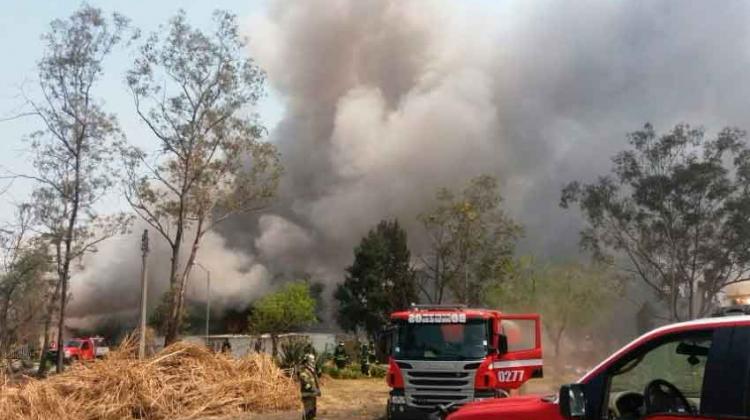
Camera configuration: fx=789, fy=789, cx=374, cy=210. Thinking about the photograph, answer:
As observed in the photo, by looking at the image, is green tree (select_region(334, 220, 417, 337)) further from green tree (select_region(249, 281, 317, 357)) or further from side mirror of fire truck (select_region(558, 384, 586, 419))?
side mirror of fire truck (select_region(558, 384, 586, 419))

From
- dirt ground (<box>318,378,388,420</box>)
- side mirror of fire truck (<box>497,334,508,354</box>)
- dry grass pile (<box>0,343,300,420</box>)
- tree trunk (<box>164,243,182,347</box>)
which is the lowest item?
dirt ground (<box>318,378,388,420</box>)

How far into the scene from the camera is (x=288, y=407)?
1541 cm

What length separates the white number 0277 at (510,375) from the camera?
470 inches

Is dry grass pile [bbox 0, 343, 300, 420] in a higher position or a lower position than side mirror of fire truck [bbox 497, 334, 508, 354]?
lower

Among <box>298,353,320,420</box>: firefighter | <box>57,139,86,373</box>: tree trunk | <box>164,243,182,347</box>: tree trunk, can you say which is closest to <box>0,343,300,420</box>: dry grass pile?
<box>298,353,320,420</box>: firefighter

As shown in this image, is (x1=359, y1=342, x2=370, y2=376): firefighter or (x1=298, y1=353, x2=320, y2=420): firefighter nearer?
(x1=298, y1=353, x2=320, y2=420): firefighter

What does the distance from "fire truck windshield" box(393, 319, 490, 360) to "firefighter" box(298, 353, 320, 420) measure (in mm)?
2147

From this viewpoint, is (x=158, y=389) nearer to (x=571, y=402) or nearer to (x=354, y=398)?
(x=354, y=398)

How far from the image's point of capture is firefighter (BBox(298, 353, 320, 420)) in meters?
13.6

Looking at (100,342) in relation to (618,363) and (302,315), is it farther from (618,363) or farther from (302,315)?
(618,363)

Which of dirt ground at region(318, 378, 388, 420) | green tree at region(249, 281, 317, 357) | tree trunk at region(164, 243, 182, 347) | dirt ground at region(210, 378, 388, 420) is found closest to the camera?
dirt ground at region(210, 378, 388, 420)

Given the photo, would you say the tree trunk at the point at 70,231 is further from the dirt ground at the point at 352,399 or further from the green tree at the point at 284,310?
the green tree at the point at 284,310

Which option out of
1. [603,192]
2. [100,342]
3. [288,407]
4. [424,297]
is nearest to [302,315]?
[424,297]

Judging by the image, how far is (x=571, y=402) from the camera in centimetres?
378
